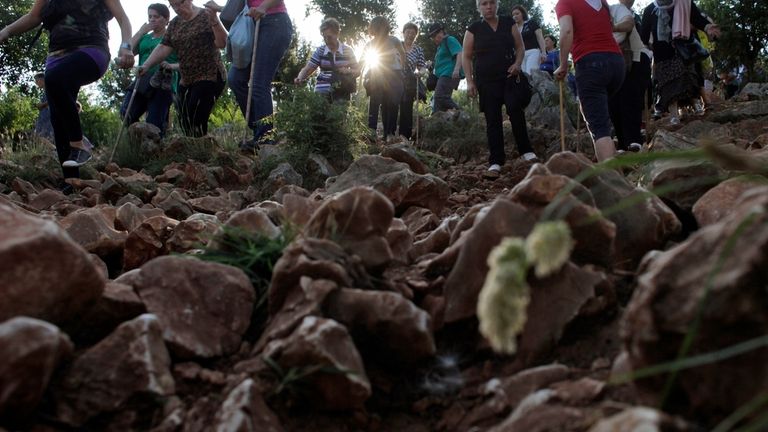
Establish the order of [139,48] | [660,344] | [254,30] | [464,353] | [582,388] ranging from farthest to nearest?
[139,48], [254,30], [464,353], [582,388], [660,344]

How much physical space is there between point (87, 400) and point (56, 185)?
615 cm

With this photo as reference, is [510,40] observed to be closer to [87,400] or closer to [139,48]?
[139,48]

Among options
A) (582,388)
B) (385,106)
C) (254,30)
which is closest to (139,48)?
(254,30)

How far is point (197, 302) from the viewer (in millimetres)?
1938

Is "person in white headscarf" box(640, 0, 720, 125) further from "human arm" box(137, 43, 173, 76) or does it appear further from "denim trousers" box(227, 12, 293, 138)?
"human arm" box(137, 43, 173, 76)

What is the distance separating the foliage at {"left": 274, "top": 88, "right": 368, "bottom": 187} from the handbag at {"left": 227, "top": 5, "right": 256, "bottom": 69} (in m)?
0.64

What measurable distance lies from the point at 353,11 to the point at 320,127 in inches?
1201

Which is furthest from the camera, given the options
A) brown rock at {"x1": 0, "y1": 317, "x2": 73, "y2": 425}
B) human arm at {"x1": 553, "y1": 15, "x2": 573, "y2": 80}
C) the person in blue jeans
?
the person in blue jeans

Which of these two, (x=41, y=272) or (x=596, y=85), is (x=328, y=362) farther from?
(x=596, y=85)

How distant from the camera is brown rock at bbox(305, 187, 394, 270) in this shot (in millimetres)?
2068

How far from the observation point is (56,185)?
23.5ft

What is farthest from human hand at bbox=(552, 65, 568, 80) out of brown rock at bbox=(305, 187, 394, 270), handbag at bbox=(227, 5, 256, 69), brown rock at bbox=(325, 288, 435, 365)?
brown rock at bbox=(325, 288, 435, 365)

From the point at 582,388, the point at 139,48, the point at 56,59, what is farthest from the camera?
the point at 139,48

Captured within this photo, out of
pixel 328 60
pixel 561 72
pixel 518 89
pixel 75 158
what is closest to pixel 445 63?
pixel 328 60
